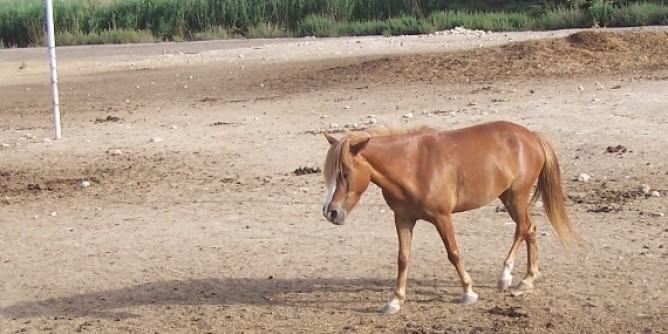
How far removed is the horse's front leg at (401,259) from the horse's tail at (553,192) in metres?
1.14

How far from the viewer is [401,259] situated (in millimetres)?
7711

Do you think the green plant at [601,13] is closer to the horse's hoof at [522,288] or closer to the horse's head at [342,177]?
the horse's hoof at [522,288]

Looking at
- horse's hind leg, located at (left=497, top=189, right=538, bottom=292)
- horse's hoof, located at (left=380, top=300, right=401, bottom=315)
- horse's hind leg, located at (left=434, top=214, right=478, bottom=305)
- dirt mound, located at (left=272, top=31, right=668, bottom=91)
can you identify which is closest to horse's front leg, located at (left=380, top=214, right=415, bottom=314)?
horse's hoof, located at (left=380, top=300, right=401, bottom=315)

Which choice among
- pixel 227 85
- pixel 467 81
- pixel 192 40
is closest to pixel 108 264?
pixel 467 81

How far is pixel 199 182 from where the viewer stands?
12.5 m

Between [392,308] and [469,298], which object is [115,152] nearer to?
[392,308]

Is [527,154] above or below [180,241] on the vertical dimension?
above

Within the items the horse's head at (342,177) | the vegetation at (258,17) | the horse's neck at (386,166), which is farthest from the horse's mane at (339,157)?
the vegetation at (258,17)

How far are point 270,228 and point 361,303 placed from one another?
2.37 metres

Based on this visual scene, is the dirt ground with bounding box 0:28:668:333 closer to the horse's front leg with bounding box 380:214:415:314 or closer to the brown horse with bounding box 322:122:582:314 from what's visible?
the horse's front leg with bounding box 380:214:415:314

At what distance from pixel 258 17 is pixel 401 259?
32.3m

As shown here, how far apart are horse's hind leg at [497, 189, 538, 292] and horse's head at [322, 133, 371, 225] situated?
1.24 m

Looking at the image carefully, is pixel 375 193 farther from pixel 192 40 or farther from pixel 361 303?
pixel 192 40

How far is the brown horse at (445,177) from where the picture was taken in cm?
734
